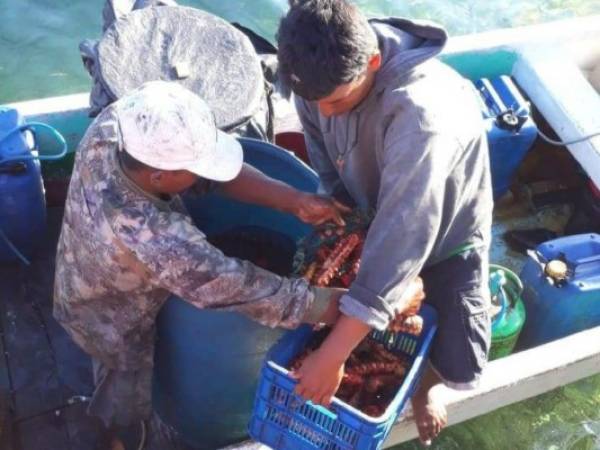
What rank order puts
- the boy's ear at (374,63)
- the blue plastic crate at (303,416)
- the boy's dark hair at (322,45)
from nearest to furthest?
1. the boy's dark hair at (322,45)
2. the boy's ear at (374,63)
3. the blue plastic crate at (303,416)

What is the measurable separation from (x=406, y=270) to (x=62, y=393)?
7.44 feet

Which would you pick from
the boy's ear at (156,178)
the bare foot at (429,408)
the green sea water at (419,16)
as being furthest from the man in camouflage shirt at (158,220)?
the green sea water at (419,16)

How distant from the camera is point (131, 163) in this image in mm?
2646

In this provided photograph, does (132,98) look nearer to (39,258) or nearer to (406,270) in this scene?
(406,270)

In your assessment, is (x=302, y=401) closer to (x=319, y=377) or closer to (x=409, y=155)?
(x=319, y=377)

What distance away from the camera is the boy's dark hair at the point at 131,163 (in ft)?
8.61

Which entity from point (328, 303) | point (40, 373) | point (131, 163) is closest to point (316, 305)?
point (328, 303)

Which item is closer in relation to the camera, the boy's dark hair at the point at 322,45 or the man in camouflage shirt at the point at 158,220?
the boy's dark hair at the point at 322,45

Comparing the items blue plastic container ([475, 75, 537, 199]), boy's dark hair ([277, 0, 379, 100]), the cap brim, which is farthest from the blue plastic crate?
blue plastic container ([475, 75, 537, 199])

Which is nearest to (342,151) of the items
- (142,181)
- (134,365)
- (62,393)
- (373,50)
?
(373,50)

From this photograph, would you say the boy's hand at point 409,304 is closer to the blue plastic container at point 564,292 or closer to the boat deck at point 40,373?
the boat deck at point 40,373

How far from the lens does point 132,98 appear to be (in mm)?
2635

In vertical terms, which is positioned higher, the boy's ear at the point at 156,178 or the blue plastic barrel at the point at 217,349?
the boy's ear at the point at 156,178

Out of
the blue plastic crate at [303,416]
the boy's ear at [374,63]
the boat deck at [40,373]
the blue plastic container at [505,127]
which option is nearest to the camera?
the boy's ear at [374,63]
